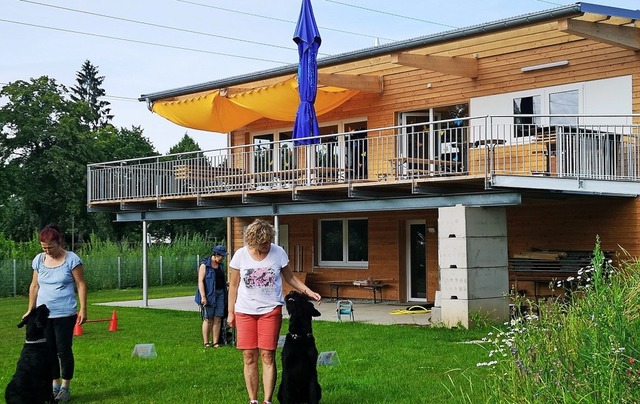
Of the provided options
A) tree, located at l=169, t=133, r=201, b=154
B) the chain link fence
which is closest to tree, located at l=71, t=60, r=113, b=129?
tree, located at l=169, t=133, r=201, b=154

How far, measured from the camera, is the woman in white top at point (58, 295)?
845 centimetres

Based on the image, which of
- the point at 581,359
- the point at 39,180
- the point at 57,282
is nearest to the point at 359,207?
the point at 57,282

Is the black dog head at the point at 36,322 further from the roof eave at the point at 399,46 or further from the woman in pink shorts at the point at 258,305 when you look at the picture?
the roof eave at the point at 399,46

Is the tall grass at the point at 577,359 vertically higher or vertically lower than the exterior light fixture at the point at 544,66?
lower

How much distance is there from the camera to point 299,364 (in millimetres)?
7676

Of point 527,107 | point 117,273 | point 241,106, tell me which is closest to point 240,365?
point 527,107

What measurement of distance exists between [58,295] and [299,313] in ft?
7.81

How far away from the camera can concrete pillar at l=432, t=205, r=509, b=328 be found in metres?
15.3

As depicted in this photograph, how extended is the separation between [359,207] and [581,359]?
504 inches

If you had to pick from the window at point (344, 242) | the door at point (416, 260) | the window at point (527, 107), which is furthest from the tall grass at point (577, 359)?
the window at point (344, 242)

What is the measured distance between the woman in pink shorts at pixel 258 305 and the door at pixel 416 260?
13.9 metres

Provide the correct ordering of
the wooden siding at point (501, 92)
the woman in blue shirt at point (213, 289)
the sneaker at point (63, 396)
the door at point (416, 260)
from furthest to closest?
1. the door at point (416, 260)
2. the wooden siding at point (501, 92)
3. the woman in blue shirt at point (213, 289)
4. the sneaker at point (63, 396)

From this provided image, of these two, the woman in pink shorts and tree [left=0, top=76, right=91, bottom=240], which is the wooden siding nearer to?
the woman in pink shorts

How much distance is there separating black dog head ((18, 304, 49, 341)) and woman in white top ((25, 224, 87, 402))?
171mm
